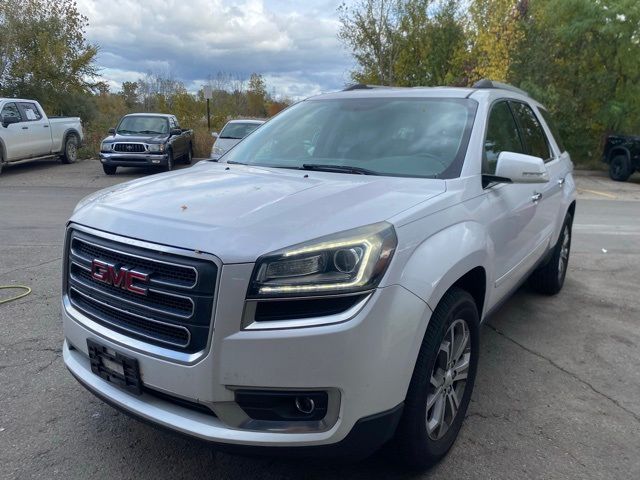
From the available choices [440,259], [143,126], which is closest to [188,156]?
[143,126]

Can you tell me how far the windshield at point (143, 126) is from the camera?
15867mm

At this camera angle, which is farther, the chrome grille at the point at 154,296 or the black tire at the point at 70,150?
the black tire at the point at 70,150

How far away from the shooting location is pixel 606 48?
1909cm

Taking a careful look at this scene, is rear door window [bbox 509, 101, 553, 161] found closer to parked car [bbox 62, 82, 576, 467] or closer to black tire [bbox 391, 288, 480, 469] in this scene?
parked car [bbox 62, 82, 576, 467]

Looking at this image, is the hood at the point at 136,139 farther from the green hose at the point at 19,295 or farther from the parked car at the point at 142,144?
the green hose at the point at 19,295

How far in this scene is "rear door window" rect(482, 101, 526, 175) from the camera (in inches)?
132

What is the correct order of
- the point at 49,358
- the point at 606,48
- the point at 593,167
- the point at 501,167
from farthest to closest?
1. the point at 593,167
2. the point at 606,48
3. the point at 49,358
4. the point at 501,167

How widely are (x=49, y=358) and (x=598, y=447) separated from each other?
3421mm

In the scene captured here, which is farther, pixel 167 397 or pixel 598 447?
pixel 598 447

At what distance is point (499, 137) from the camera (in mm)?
3650

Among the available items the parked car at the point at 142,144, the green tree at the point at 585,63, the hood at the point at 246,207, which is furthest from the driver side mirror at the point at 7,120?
the green tree at the point at 585,63

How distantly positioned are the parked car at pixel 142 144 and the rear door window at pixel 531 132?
1207cm

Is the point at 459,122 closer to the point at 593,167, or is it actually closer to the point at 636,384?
the point at 636,384

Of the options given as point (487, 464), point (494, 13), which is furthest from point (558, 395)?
point (494, 13)
